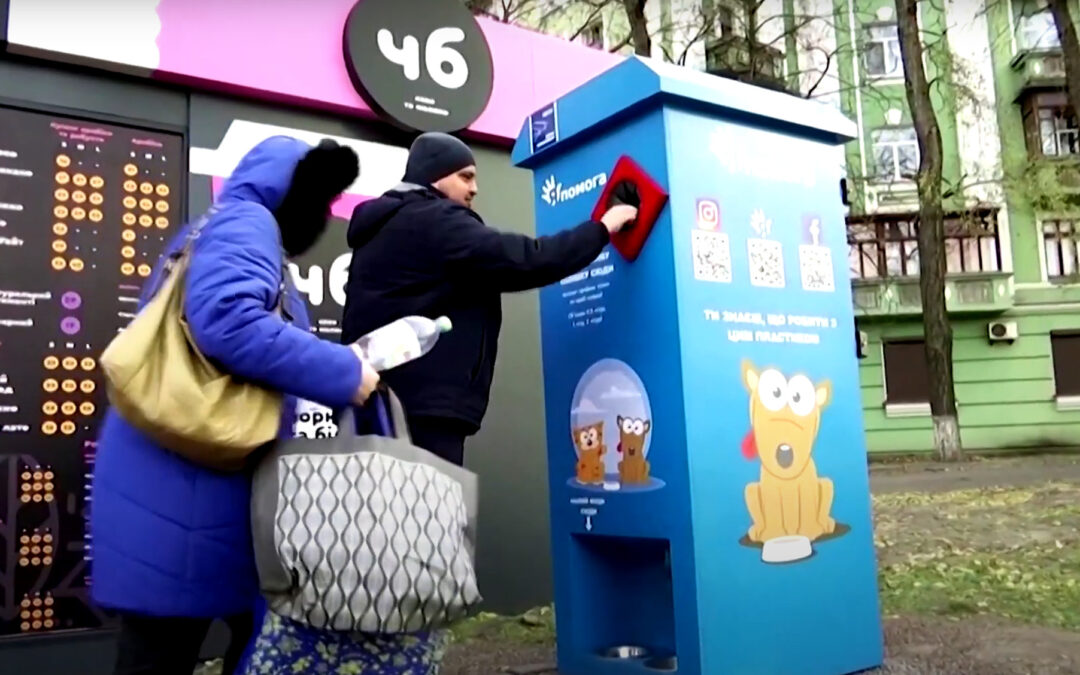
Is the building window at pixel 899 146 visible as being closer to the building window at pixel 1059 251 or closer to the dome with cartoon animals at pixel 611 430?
the building window at pixel 1059 251

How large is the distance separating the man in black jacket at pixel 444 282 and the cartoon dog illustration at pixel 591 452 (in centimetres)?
69

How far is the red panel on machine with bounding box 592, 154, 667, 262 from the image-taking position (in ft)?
9.84

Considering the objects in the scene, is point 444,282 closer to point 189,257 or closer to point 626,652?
point 189,257

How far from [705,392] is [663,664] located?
0.85 m

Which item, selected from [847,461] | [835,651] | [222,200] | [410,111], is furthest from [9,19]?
[835,651]

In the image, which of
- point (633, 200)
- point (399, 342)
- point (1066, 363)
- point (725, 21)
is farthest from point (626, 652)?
point (1066, 363)

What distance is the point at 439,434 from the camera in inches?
97.5

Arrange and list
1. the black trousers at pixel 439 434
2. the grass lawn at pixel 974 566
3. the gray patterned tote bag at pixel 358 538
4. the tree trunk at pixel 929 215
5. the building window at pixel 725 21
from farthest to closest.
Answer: the building window at pixel 725 21
the tree trunk at pixel 929 215
the grass lawn at pixel 974 566
the black trousers at pixel 439 434
the gray patterned tote bag at pixel 358 538

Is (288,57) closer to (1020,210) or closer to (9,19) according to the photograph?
(9,19)

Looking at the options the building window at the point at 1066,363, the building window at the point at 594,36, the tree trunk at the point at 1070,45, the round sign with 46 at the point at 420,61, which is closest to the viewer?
the round sign with 46 at the point at 420,61

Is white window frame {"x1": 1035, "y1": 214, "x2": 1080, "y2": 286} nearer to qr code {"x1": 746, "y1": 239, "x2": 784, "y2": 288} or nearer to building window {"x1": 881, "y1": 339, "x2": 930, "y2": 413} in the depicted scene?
building window {"x1": 881, "y1": 339, "x2": 930, "y2": 413}

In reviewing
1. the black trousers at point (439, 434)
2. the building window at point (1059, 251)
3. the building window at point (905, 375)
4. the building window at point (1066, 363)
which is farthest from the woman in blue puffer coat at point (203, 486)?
the building window at point (1059, 251)

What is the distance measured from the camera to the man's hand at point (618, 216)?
9.63 ft

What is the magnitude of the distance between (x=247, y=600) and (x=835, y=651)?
1.93 metres
